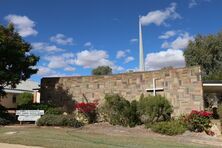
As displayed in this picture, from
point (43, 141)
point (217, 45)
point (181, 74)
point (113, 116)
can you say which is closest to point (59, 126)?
point (113, 116)

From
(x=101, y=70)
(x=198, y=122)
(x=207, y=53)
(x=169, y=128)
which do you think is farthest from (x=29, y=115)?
(x=101, y=70)

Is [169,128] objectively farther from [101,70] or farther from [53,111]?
[101,70]

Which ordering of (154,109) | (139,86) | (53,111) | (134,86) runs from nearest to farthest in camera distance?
(154,109), (53,111), (139,86), (134,86)

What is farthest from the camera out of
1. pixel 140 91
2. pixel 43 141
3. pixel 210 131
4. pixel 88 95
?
pixel 88 95

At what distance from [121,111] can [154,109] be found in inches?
74.3

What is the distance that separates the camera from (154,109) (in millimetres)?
18750

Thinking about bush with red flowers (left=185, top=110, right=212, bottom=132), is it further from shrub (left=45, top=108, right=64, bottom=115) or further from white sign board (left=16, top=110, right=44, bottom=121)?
white sign board (left=16, top=110, right=44, bottom=121)

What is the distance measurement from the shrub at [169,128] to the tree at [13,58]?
9.75 m

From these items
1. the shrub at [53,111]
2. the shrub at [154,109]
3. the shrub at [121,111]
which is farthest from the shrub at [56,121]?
the shrub at [154,109]

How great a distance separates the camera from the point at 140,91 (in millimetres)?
21578

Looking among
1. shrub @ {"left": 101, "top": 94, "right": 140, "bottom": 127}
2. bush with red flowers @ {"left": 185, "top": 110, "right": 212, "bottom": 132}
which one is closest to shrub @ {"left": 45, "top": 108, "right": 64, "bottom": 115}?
shrub @ {"left": 101, "top": 94, "right": 140, "bottom": 127}

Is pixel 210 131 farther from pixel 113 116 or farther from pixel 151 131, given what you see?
pixel 113 116

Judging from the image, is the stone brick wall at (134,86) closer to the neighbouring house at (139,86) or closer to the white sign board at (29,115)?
the neighbouring house at (139,86)

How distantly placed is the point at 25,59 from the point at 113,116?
23.5 feet
